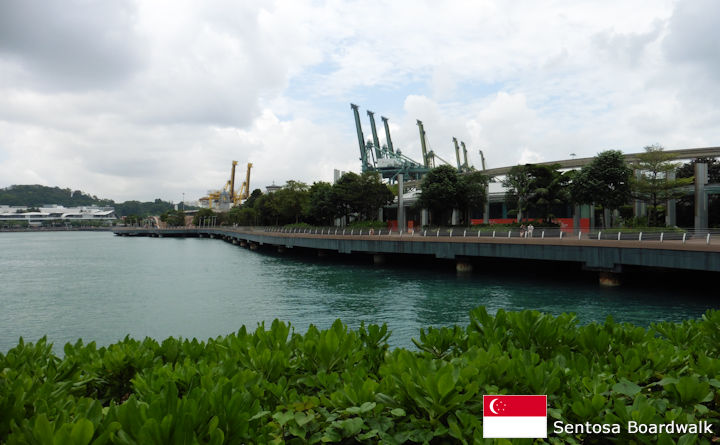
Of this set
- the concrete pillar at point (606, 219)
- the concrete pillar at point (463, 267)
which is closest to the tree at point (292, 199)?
the concrete pillar at point (606, 219)

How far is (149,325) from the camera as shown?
2152 centimetres

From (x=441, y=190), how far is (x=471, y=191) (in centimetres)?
432

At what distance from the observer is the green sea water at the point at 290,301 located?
21016mm

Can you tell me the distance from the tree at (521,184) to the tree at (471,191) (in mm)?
5379

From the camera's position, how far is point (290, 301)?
2762 centimetres

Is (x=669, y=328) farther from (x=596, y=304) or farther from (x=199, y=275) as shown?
(x=199, y=275)

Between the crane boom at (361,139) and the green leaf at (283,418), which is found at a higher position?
the crane boom at (361,139)

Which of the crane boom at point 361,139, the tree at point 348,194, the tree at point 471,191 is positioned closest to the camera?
the tree at point 471,191

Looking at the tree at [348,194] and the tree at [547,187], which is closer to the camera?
the tree at [547,187]

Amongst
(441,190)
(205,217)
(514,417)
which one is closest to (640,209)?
(441,190)

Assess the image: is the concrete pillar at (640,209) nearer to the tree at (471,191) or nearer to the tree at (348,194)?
the tree at (471,191)

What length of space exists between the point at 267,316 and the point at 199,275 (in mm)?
21265

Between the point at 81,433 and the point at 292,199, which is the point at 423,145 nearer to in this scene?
the point at 292,199

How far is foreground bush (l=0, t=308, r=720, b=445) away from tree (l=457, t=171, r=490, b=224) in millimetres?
55595
